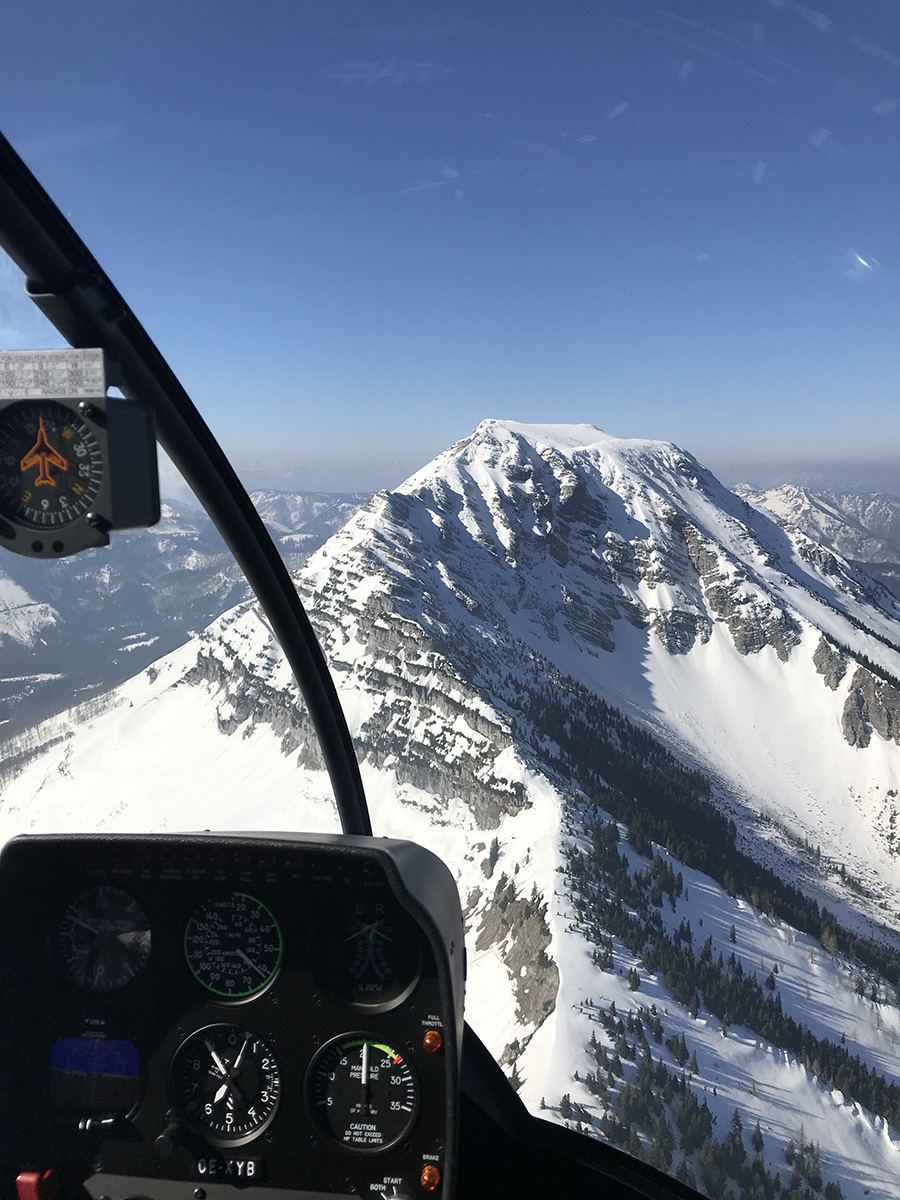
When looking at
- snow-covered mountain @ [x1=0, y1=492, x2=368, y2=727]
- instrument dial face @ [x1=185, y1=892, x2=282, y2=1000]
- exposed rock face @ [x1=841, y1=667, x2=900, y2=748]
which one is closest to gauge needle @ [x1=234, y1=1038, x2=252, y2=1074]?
instrument dial face @ [x1=185, y1=892, x2=282, y2=1000]

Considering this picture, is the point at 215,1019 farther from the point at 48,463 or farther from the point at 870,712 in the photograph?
the point at 870,712

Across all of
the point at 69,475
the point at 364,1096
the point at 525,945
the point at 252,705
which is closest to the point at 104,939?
the point at 364,1096

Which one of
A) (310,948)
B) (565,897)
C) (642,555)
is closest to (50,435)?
(310,948)

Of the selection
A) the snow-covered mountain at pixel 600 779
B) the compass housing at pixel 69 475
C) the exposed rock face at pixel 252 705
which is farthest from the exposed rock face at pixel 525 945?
the compass housing at pixel 69 475

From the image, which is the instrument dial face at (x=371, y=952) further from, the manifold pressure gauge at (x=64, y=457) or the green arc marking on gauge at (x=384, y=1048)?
the manifold pressure gauge at (x=64, y=457)

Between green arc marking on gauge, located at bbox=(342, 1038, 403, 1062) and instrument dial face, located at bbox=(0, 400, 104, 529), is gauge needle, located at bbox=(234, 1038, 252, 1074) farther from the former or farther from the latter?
instrument dial face, located at bbox=(0, 400, 104, 529)
